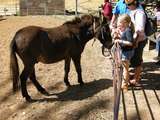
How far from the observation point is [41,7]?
22.7 m

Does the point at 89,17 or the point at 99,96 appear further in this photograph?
the point at 89,17

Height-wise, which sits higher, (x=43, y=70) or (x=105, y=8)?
(x=105, y=8)

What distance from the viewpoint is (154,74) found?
888 cm

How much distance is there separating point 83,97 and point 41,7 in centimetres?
1568

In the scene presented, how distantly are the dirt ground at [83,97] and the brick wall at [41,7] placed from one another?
495 inches

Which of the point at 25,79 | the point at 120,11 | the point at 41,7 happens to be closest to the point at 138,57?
the point at 120,11

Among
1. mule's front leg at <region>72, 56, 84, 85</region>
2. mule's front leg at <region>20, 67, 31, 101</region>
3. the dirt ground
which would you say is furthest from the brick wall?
mule's front leg at <region>20, 67, 31, 101</region>

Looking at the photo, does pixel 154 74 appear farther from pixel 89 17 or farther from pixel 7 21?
pixel 7 21

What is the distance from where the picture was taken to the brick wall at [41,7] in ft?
73.5

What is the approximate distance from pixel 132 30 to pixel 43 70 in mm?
2907

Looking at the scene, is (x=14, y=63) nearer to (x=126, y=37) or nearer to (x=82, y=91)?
(x=82, y=91)

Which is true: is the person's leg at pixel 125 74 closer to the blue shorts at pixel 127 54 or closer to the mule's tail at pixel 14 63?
the blue shorts at pixel 127 54

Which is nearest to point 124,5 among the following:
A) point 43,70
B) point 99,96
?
point 99,96

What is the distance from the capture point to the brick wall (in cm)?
2239
